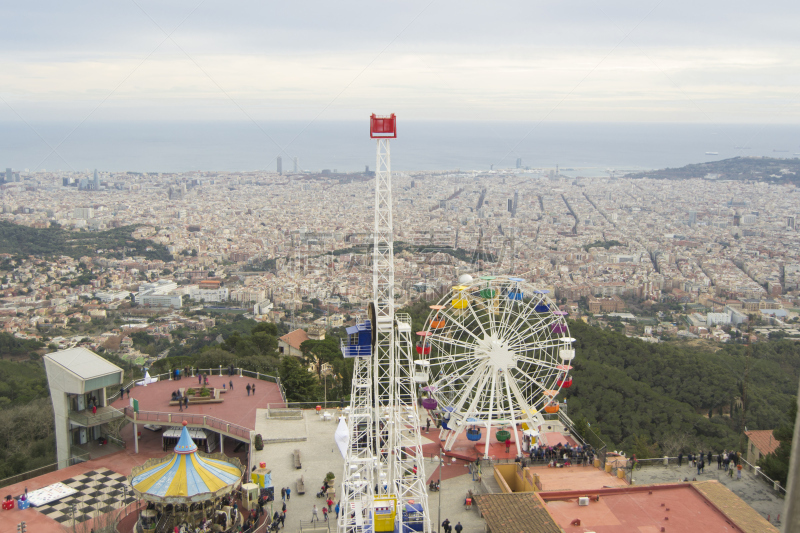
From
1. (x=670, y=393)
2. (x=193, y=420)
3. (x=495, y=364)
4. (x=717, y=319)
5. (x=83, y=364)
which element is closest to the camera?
(x=193, y=420)

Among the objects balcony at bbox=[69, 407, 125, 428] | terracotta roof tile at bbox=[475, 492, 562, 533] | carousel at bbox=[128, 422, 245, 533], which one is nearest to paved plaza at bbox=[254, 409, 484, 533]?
terracotta roof tile at bbox=[475, 492, 562, 533]

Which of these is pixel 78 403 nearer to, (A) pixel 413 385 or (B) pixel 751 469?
(A) pixel 413 385

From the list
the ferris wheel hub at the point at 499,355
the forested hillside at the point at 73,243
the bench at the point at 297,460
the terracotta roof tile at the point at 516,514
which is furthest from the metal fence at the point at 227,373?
the forested hillside at the point at 73,243

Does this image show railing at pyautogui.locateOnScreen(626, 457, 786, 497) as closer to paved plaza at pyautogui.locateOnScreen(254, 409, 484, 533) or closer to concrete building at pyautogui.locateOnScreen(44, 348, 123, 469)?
paved plaza at pyautogui.locateOnScreen(254, 409, 484, 533)

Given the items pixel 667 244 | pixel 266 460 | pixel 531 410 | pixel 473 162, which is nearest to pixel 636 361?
pixel 531 410

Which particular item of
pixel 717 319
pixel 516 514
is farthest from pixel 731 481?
pixel 717 319

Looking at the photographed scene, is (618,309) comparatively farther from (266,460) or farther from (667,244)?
(266,460)
